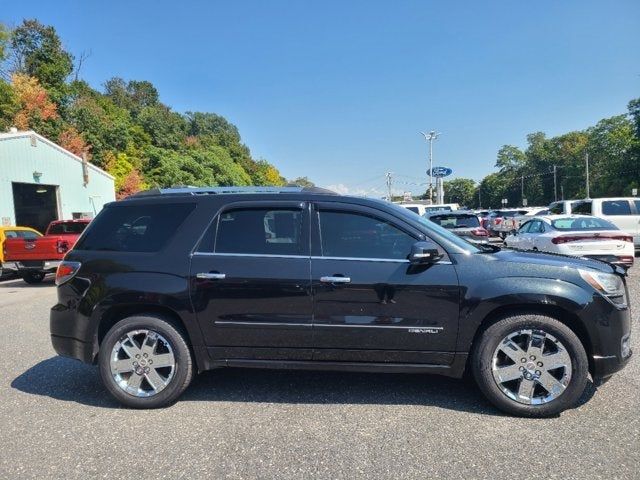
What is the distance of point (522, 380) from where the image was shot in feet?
12.1

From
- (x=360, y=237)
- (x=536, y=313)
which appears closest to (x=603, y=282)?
(x=536, y=313)

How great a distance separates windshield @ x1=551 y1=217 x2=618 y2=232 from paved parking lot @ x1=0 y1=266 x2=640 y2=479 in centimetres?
740

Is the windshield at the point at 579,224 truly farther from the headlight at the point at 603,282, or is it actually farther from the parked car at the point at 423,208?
the headlight at the point at 603,282

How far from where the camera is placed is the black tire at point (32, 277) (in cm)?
1300

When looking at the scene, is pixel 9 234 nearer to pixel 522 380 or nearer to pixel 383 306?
pixel 383 306

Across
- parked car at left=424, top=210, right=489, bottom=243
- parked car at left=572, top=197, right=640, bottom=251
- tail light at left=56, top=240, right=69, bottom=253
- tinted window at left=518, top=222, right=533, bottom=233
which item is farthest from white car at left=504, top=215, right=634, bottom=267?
tail light at left=56, top=240, right=69, bottom=253

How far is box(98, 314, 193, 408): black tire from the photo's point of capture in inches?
157

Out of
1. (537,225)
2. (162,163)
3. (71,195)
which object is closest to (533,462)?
(537,225)

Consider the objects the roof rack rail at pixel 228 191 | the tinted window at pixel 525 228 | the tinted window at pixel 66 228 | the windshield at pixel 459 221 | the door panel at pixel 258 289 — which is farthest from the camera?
the windshield at pixel 459 221

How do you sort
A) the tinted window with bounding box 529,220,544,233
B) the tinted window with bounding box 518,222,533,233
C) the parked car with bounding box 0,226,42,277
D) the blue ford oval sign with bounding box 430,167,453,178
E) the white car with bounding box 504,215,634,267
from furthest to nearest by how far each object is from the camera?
the blue ford oval sign with bounding box 430,167,453,178
the parked car with bounding box 0,226,42,277
the tinted window with bounding box 518,222,533,233
the tinted window with bounding box 529,220,544,233
the white car with bounding box 504,215,634,267

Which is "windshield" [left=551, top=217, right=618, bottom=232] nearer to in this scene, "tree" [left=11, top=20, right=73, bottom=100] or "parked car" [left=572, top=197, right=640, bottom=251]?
"parked car" [left=572, top=197, right=640, bottom=251]

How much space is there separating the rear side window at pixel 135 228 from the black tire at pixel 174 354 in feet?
2.14

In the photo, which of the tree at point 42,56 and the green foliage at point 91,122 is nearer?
the green foliage at point 91,122

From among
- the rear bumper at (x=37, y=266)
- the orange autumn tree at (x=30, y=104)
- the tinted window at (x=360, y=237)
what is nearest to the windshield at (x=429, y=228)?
the tinted window at (x=360, y=237)
